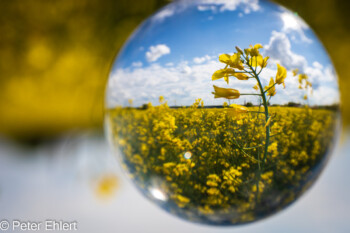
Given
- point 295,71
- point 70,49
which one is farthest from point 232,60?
point 70,49

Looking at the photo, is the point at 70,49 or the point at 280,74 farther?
the point at 70,49

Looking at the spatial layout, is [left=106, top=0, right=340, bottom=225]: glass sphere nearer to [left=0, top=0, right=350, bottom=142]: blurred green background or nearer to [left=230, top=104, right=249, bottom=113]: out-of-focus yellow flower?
[left=230, top=104, right=249, bottom=113]: out-of-focus yellow flower

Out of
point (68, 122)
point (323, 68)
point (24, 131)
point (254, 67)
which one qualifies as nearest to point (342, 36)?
point (323, 68)

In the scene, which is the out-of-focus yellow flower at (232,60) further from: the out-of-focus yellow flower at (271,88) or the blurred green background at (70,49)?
the blurred green background at (70,49)

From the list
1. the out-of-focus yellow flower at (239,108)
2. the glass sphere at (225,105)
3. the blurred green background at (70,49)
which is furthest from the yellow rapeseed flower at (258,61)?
the blurred green background at (70,49)

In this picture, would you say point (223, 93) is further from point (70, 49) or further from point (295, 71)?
point (70, 49)

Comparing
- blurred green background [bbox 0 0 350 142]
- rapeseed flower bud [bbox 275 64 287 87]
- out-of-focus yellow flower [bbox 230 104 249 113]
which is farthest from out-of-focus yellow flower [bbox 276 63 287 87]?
blurred green background [bbox 0 0 350 142]
